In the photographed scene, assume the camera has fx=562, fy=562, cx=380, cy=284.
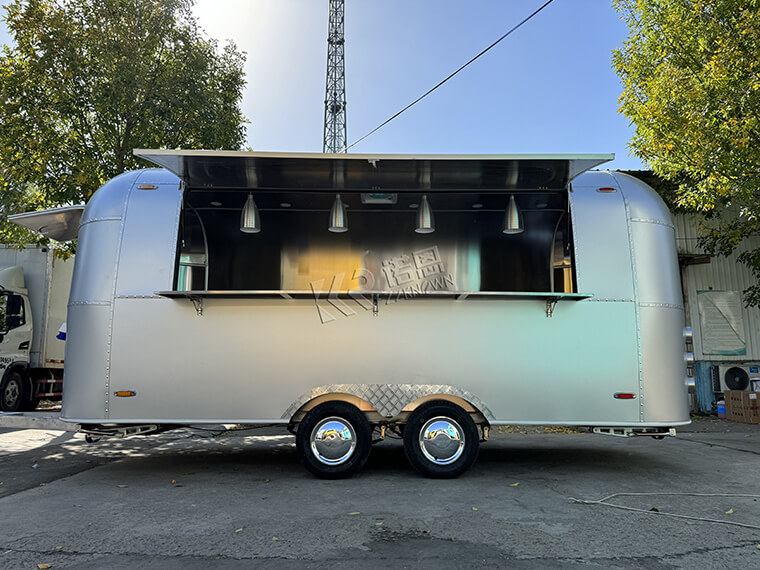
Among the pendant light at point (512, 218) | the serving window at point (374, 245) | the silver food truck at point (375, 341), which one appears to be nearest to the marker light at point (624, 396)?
the silver food truck at point (375, 341)

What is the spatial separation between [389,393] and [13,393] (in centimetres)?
1047

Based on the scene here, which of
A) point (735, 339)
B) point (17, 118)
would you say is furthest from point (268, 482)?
point (735, 339)

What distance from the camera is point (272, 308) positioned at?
593cm

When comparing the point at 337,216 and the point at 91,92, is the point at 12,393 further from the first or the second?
the point at 337,216

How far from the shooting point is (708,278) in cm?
1407

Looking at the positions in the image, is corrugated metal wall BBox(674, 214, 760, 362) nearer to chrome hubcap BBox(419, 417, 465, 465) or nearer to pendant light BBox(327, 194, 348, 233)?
chrome hubcap BBox(419, 417, 465, 465)

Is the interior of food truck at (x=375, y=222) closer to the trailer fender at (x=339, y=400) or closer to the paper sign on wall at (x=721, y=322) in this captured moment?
the trailer fender at (x=339, y=400)

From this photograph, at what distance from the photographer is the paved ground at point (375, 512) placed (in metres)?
3.68

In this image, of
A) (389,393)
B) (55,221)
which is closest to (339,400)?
(389,393)

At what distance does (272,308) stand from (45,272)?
32.1ft

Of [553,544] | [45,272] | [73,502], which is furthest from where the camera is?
[45,272]

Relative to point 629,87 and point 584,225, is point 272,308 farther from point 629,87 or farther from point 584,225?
point 629,87

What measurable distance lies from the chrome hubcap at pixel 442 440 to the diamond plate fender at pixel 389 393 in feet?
0.99
